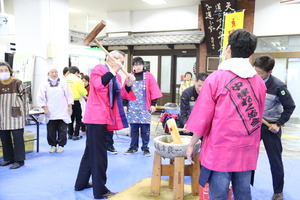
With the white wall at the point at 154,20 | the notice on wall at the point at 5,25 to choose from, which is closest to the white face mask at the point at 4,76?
the notice on wall at the point at 5,25

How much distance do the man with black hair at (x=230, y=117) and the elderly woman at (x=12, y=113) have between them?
3.04m

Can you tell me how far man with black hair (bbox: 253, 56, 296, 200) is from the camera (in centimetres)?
283

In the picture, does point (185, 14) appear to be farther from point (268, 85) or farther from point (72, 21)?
point (268, 85)

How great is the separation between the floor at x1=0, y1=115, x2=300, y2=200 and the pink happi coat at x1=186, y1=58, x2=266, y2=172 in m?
1.78

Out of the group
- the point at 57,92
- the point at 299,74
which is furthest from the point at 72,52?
the point at 299,74

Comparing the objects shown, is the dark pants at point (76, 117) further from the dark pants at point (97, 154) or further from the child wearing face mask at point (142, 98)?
the dark pants at point (97, 154)

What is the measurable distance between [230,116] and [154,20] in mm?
9084

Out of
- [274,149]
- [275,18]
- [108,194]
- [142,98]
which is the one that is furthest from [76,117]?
[275,18]

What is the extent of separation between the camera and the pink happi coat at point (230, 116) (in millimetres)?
1646

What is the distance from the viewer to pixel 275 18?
26.7 feet

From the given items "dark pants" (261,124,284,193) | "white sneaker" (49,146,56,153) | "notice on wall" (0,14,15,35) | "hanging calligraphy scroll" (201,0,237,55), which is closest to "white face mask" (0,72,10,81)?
"white sneaker" (49,146,56,153)

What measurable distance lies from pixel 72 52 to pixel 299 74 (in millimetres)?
7242

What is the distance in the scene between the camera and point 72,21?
1286cm

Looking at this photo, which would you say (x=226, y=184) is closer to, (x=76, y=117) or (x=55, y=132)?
(x=55, y=132)
